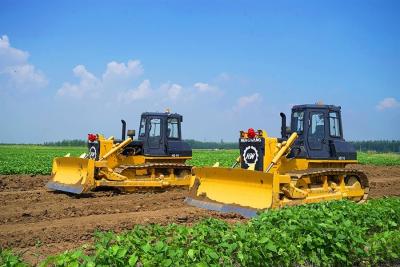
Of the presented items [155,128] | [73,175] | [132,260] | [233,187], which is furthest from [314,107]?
[132,260]

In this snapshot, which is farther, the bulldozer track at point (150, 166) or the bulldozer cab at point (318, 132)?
the bulldozer track at point (150, 166)

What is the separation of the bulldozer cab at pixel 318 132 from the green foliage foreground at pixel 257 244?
4.79 metres

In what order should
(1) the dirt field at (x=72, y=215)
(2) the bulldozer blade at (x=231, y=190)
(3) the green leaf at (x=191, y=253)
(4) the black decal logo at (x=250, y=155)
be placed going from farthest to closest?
(4) the black decal logo at (x=250, y=155), (2) the bulldozer blade at (x=231, y=190), (1) the dirt field at (x=72, y=215), (3) the green leaf at (x=191, y=253)

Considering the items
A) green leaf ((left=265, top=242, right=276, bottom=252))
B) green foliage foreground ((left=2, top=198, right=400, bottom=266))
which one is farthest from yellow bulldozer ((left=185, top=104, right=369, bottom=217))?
green leaf ((left=265, top=242, right=276, bottom=252))

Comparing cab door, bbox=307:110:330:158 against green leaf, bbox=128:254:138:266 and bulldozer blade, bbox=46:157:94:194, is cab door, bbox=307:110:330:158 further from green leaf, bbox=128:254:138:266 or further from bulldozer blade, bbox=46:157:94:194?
green leaf, bbox=128:254:138:266

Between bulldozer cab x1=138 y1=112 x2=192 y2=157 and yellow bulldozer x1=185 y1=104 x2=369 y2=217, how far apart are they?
11.4 ft

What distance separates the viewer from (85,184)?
14523mm

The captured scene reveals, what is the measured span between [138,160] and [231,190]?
5.29 m

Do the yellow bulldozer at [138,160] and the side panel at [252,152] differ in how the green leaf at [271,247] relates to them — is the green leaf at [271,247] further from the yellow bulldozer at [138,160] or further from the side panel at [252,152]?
the yellow bulldozer at [138,160]

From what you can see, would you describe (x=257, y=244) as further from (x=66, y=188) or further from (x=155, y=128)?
(x=155, y=128)

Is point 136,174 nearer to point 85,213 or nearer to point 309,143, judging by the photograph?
point 85,213

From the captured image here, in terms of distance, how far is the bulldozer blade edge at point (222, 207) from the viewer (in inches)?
438

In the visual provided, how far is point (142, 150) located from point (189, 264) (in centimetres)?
1168

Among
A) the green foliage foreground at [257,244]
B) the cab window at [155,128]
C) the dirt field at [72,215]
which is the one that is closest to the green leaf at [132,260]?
the green foliage foreground at [257,244]
